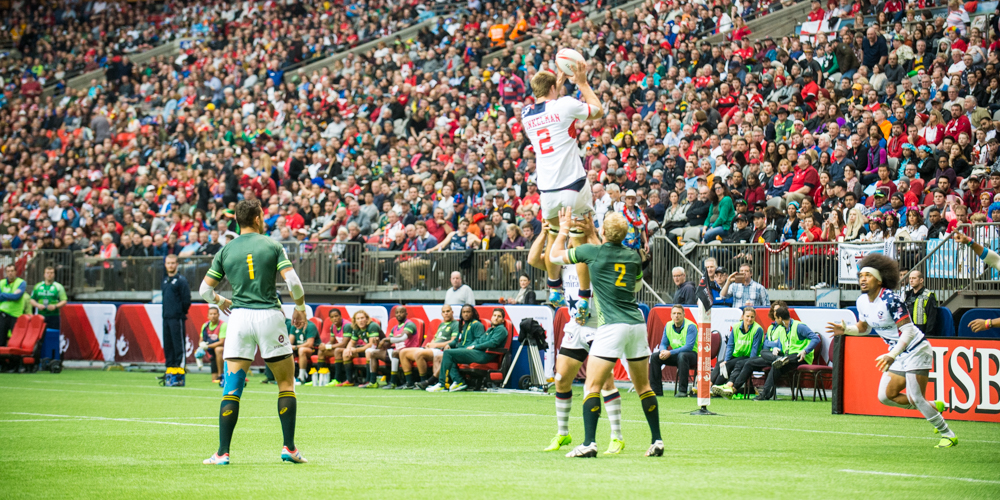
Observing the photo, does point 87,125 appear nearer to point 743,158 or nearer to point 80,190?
point 80,190

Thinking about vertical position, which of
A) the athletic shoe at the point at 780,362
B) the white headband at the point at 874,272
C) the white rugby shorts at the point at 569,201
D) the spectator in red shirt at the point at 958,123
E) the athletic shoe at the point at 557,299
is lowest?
the athletic shoe at the point at 780,362

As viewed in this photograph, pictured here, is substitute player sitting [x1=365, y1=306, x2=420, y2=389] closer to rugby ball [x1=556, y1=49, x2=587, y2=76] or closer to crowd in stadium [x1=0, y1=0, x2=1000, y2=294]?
crowd in stadium [x1=0, y1=0, x2=1000, y2=294]

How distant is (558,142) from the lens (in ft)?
32.7

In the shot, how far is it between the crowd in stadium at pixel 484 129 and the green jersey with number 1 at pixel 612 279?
9.73 metres

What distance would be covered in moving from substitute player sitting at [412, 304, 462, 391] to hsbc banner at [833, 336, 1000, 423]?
7.44 m

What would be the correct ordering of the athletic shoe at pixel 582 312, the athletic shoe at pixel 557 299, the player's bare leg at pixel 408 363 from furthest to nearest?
the player's bare leg at pixel 408 363, the athletic shoe at pixel 557 299, the athletic shoe at pixel 582 312

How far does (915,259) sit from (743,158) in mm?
4678

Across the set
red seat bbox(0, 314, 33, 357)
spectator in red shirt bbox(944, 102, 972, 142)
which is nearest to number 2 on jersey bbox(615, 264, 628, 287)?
spectator in red shirt bbox(944, 102, 972, 142)

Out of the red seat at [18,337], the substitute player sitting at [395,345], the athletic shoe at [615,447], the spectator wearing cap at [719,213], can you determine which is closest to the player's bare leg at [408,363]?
the substitute player sitting at [395,345]

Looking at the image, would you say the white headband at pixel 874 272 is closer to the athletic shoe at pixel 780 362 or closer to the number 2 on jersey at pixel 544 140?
the number 2 on jersey at pixel 544 140

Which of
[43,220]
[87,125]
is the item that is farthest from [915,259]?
[87,125]

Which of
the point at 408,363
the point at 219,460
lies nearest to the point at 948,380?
the point at 219,460

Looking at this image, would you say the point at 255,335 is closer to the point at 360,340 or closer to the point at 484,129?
the point at 360,340

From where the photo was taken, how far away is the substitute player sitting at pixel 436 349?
65.4 ft
